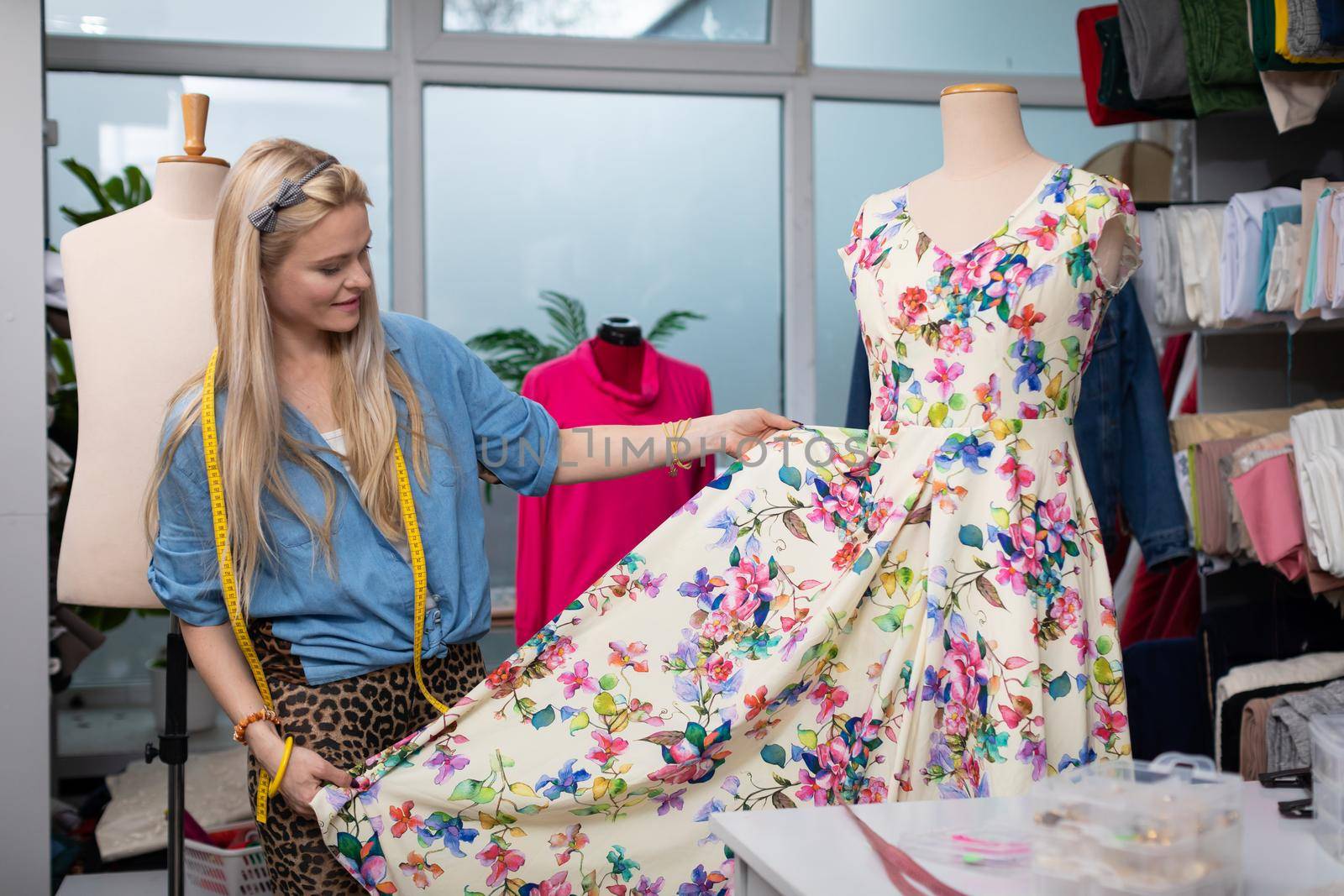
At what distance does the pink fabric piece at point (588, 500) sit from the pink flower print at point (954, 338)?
3.75 feet

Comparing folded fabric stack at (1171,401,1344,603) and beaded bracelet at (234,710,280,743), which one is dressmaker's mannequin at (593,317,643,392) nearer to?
folded fabric stack at (1171,401,1344,603)

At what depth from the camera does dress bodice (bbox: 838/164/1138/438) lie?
1.84 m

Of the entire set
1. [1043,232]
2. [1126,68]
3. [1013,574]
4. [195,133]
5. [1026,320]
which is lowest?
[1013,574]

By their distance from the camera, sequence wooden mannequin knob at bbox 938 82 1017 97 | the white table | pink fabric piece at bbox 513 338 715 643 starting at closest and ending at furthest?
1. the white table
2. wooden mannequin knob at bbox 938 82 1017 97
3. pink fabric piece at bbox 513 338 715 643

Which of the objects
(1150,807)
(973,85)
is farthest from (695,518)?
(1150,807)

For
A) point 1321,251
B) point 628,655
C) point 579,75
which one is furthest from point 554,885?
point 579,75

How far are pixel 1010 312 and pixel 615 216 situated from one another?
2655mm

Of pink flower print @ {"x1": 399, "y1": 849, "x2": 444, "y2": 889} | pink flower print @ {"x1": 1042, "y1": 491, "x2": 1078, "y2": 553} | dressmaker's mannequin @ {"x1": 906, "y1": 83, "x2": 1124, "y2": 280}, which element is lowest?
pink flower print @ {"x1": 399, "y1": 849, "x2": 444, "y2": 889}

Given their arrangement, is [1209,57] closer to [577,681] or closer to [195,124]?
[577,681]

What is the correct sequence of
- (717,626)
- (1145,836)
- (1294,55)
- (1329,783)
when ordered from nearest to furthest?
1. (1145,836)
2. (1329,783)
3. (717,626)
4. (1294,55)

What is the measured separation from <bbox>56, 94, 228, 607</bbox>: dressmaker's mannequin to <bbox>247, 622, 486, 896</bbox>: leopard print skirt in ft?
1.80

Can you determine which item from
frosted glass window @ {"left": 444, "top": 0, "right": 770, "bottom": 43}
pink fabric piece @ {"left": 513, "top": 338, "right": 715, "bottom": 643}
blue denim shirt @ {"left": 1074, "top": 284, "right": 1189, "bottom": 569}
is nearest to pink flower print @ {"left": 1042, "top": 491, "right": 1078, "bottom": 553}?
blue denim shirt @ {"left": 1074, "top": 284, "right": 1189, "bottom": 569}

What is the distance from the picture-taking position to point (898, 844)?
4.21 feet

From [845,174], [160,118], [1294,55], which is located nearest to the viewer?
[1294,55]
